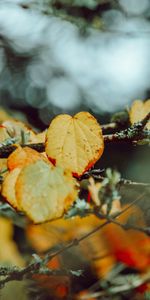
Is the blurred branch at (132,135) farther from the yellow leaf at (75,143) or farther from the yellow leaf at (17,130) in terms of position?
the yellow leaf at (17,130)

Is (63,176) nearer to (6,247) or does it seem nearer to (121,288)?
(121,288)

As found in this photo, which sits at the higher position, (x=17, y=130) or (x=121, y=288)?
(x=17, y=130)

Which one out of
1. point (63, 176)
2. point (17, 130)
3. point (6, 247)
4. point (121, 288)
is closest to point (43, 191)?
point (63, 176)

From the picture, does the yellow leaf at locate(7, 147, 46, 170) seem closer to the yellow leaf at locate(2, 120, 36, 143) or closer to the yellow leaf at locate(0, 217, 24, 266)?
the yellow leaf at locate(2, 120, 36, 143)

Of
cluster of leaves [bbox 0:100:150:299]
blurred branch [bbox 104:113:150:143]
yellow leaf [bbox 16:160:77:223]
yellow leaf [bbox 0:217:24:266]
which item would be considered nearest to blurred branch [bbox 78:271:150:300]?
cluster of leaves [bbox 0:100:150:299]

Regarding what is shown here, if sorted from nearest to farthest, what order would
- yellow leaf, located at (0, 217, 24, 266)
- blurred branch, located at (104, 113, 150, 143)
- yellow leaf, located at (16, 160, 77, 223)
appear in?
yellow leaf, located at (16, 160, 77, 223) < blurred branch, located at (104, 113, 150, 143) < yellow leaf, located at (0, 217, 24, 266)
